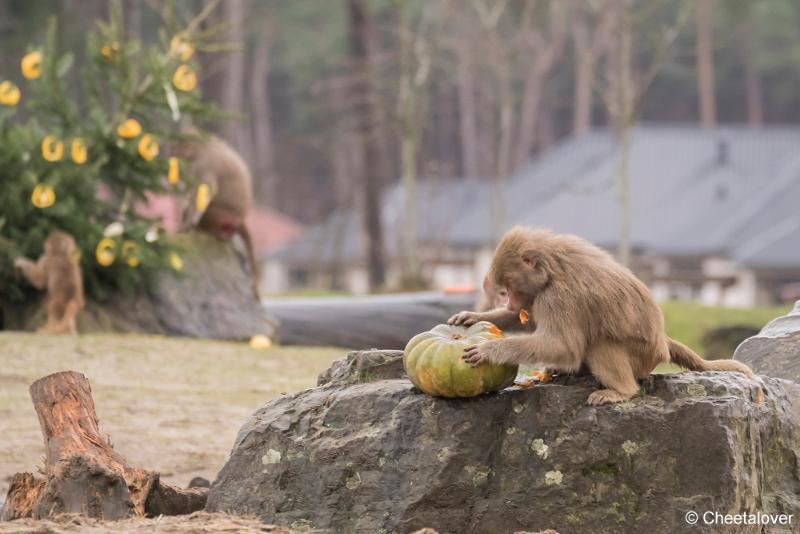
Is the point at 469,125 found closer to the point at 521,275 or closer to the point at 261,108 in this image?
the point at 261,108

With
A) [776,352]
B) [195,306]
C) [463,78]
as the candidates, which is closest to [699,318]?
[195,306]

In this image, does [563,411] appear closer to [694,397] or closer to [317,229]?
[694,397]

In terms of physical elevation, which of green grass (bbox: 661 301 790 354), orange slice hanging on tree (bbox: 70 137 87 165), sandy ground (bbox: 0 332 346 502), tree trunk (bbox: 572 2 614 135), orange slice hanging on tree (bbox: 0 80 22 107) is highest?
tree trunk (bbox: 572 2 614 135)

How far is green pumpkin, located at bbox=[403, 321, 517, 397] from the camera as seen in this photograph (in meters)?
5.32

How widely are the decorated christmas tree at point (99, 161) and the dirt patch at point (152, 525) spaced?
7.28 metres

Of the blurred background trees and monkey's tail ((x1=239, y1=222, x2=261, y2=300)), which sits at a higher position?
the blurred background trees

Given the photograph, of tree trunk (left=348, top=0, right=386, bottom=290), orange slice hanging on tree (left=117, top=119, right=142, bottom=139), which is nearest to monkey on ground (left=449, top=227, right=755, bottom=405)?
orange slice hanging on tree (left=117, top=119, right=142, bottom=139)

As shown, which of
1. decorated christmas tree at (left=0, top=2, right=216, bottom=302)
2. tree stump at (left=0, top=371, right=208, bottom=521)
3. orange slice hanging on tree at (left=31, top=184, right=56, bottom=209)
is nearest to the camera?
tree stump at (left=0, top=371, right=208, bottom=521)

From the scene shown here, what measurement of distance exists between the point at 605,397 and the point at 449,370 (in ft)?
2.05

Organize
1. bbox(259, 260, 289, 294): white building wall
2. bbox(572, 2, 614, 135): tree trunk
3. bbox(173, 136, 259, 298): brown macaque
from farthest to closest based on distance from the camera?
bbox(259, 260, 289, 294): white building wall, bbox(572, 2, 614, 135): tree trunk, bbox(173, 136, 259, 298): brown macaque

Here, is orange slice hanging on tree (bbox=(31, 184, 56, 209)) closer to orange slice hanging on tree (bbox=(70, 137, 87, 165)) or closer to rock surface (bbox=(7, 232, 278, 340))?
orange slice hanging on tree (bbox=(70, 137, 87, 165))

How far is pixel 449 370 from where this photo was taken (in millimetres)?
5309

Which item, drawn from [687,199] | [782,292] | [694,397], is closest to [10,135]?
[694,397]

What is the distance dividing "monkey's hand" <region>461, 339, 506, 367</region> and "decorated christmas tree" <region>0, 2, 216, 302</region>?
781cm
